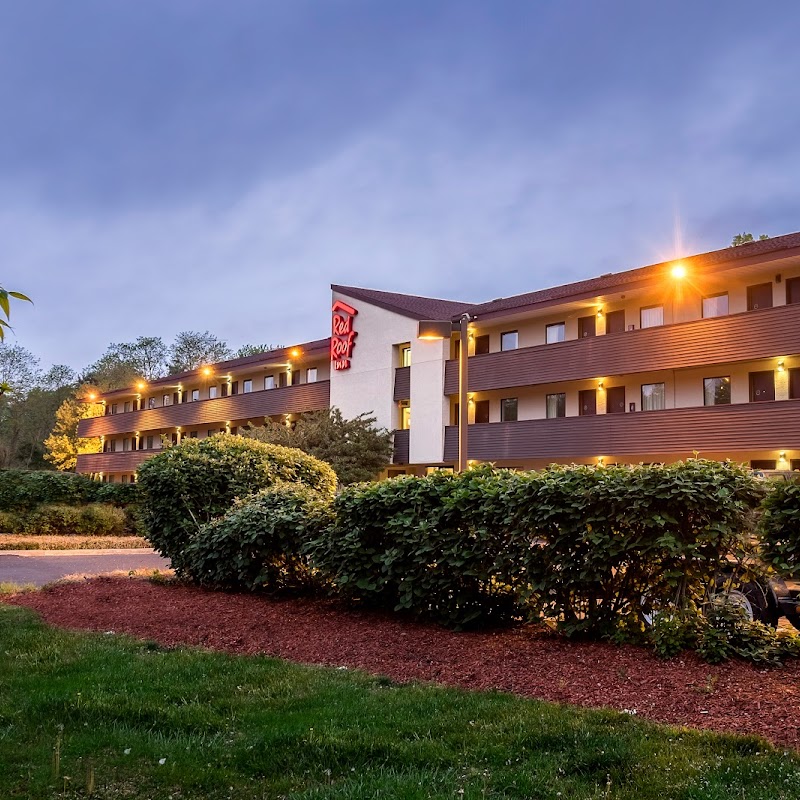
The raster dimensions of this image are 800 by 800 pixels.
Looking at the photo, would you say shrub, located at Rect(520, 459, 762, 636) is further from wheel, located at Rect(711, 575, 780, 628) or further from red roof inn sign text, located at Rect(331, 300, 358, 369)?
red roof inn sign text, located at Rect(331, 300, 358, 369)

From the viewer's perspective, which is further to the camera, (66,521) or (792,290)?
(66,521)

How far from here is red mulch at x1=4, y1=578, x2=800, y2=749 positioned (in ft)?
16.9

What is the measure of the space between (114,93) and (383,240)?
1332 inches

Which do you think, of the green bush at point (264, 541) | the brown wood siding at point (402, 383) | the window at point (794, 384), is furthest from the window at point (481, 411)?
the green bush at point (264, 541)

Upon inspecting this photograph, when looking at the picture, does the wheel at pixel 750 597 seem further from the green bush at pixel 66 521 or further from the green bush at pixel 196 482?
the green bush at pixel 66 521

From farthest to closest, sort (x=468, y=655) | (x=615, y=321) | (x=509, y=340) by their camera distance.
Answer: (x=509, y=340) < (x=615, y=321) < (x=468, y=655)

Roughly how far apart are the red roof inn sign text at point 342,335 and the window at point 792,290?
19.5m

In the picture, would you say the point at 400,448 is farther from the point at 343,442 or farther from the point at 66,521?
the point at 66,521

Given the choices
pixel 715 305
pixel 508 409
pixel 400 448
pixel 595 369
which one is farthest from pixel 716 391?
pixel 400 448

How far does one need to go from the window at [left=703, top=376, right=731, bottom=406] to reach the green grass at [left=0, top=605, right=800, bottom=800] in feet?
77.1

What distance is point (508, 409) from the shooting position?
3369cm

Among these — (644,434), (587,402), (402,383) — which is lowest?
(644,434)

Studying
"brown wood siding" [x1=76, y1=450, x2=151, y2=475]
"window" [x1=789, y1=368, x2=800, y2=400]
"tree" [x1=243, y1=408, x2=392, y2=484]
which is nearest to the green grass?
"window" [x1=789, y1=368, x2=800, y2=400]

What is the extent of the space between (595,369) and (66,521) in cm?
1942
